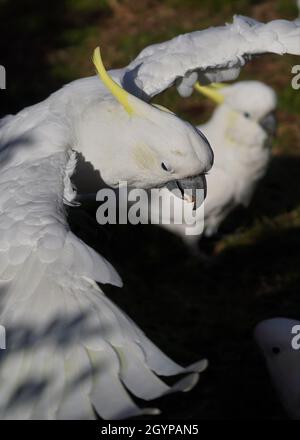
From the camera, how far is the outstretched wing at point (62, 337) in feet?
8.02

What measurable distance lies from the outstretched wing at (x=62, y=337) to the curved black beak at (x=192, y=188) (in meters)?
0.75

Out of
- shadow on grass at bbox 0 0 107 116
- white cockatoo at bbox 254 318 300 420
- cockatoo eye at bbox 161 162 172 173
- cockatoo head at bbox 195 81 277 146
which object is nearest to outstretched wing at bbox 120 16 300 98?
cockatoo eye at bbox 161 162 172 173

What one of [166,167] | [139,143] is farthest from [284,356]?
[139,143]

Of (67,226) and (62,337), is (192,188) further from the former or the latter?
(62,337)

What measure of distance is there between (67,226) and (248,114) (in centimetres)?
212

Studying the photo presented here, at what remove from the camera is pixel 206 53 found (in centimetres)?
381

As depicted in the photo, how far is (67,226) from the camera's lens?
278cm

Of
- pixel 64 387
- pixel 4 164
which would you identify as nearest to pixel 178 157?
pixel 4 164

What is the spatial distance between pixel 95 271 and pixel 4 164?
0.86 m

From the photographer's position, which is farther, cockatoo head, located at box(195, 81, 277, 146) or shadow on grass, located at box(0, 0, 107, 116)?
shadow on grass, located at box(0, 0, 107, 116)

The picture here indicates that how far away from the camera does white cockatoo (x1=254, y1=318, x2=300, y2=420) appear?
134 inches

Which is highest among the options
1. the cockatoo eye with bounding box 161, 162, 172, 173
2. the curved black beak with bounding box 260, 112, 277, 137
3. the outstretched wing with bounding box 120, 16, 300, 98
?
the outstretched wing with bounding box 120, 16, 300, 98

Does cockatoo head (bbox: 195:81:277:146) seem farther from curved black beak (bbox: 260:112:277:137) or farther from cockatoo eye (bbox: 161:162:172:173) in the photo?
cockatoo eye (bbox: 161:162:172:173)

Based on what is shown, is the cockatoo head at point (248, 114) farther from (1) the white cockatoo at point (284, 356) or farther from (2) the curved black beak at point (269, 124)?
(1) the white cockatoo at point (284, 356)
